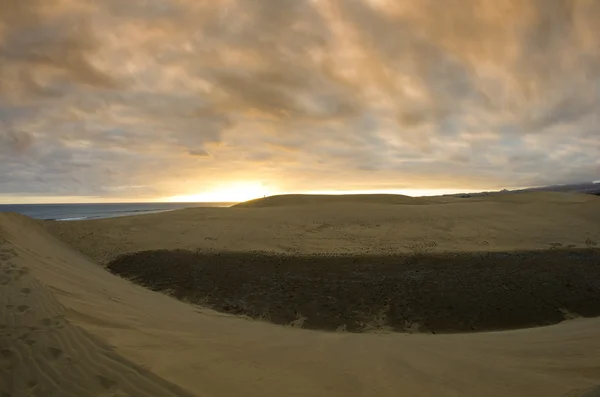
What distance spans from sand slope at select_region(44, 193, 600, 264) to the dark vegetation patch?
154cm

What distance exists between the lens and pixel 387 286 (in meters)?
10.6

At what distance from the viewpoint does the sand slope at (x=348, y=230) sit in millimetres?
15570

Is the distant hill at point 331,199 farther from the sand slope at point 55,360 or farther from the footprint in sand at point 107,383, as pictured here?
the footprint in sand at point 107,383

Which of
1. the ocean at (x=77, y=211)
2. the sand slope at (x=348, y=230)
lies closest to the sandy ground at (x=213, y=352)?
the sand slope at (x=348, y=230)

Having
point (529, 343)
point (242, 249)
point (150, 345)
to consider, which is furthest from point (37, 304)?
point (242, 249)

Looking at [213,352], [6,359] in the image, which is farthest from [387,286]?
A: [6,359]

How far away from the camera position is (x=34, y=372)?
3924mm

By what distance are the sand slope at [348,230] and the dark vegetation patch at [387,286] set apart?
154 centimetres

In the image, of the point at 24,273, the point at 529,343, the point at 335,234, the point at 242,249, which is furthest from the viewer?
the point at 335,234

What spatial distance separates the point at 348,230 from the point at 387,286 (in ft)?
28.4

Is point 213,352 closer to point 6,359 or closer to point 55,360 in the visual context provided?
point 55,360

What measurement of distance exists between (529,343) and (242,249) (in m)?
10.9

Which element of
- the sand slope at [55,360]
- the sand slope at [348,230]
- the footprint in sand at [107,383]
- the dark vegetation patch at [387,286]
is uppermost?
the sand slope at [348,230]

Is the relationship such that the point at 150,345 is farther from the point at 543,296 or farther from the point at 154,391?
the point at 543,296
